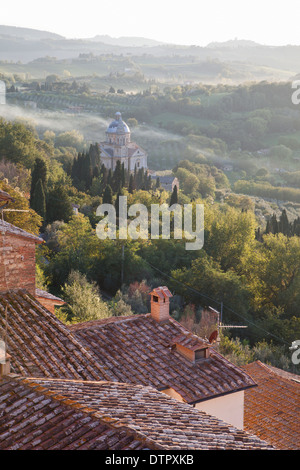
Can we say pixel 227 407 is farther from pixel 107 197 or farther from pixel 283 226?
pixel 283 226

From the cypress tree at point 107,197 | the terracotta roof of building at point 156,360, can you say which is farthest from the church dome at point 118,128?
the terracotta roof of building at point 156,360

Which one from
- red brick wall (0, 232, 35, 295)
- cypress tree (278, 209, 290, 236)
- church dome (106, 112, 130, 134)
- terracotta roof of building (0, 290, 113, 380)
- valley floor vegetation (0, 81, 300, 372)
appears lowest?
cypress tree (278, 209, 290, 236)

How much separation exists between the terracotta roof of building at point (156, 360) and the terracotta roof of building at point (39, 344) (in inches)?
35.1

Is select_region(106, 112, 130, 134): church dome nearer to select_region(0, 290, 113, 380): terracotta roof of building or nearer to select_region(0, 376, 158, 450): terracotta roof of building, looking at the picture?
select_region(0, 290, 113, 380): terracotta roof of building


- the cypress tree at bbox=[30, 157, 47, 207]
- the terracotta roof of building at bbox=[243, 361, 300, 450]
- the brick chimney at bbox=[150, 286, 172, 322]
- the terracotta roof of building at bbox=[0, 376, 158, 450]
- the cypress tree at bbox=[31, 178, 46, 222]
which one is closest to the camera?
the terracotta roof of building at bbox=[0, 376, 158, 450]

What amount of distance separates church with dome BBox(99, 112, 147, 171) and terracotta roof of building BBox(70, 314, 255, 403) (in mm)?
67794

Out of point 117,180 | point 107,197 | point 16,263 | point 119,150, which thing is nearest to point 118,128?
point 119,150

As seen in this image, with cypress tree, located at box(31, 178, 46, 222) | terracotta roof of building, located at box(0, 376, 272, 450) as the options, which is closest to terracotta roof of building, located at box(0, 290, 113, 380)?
terracotta roof of building, located at box(0, 376, 272, 450)

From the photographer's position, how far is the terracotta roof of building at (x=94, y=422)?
15.2ft

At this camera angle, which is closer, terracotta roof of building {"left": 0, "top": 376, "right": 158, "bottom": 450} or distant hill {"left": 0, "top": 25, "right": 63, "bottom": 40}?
terracotta roof of building {"left": 0, "top": 376, "right": 158, "bottom": 450}

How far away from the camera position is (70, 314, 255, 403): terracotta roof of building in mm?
8883

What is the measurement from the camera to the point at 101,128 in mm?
115750

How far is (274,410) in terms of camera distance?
11680mm

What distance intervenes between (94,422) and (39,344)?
2.83 meters
